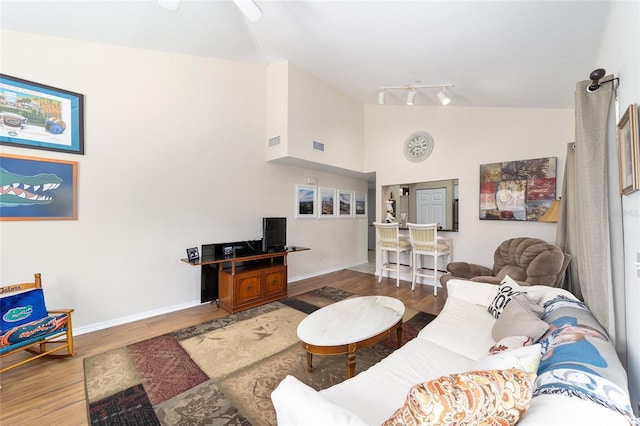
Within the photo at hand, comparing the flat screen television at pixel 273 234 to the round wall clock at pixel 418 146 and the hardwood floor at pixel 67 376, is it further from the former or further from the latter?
the round wall clock at pixel 418 146

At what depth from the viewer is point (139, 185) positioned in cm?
302

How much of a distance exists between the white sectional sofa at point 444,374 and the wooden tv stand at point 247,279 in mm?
2267

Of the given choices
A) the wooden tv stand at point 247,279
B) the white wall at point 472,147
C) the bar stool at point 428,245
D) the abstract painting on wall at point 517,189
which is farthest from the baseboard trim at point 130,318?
the abstract painting on wall at point 517,189

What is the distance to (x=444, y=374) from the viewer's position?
140cm

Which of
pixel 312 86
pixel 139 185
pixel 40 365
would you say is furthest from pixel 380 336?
pixel 312 86

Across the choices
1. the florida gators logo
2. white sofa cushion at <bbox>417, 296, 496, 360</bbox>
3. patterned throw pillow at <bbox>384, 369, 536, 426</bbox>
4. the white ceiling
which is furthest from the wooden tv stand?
patterned throw pillow at <bbox>384, 369, 536, 426</bbox>

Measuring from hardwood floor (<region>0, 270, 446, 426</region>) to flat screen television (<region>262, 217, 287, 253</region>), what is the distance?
1.11 m

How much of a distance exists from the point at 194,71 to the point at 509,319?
171 inches

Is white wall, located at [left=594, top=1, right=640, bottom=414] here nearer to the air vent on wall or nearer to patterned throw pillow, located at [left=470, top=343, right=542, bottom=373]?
patterned throw pillow, located at [left=470, top=343, right=542, bottom=373]

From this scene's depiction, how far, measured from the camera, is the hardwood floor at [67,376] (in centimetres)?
162

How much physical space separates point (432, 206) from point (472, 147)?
1.14 metres

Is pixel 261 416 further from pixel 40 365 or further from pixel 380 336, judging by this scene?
pixel 40 365

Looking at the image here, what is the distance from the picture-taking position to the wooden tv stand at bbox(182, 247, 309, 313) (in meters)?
3.20

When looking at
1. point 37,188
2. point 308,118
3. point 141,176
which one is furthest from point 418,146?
point 37,188
